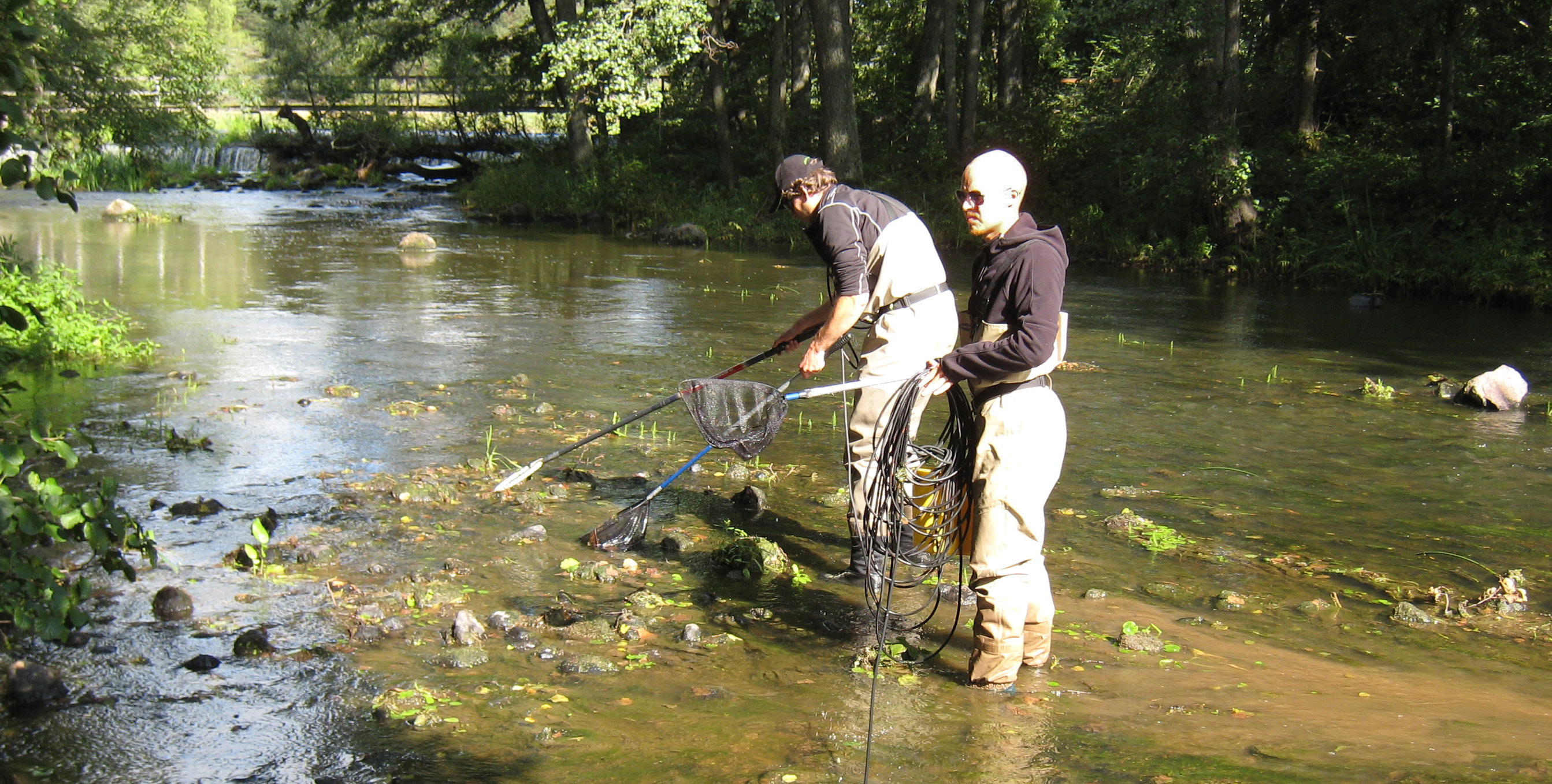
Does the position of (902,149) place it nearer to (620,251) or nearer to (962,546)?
(620,251)

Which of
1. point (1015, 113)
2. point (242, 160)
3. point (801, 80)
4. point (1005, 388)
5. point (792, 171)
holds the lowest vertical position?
point (1005, 388)

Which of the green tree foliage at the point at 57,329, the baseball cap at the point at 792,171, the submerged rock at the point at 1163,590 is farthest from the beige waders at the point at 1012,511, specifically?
the green tree foliage at the point at 57,329

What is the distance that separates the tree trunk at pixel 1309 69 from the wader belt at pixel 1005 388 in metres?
20.5

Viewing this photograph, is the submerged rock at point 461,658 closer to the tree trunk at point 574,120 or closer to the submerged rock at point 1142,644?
the submerged rock at point 1142,644

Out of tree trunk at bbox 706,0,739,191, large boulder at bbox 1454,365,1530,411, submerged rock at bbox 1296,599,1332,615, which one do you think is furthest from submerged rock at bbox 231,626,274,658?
tree trunk at bbox 706,0,739,191

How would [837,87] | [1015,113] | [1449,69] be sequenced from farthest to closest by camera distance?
[1015,113], [837,87], [1449,69]

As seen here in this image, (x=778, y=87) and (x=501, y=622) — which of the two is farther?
(x=778, y=87)

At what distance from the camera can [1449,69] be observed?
19500 mm

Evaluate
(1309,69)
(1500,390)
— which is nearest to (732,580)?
(1500,390)

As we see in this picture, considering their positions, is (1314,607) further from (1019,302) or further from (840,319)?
(840,319)

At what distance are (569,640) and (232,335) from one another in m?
8.67

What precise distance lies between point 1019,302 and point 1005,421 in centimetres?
47

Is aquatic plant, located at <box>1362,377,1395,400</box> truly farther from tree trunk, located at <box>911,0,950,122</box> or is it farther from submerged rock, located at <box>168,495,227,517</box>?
tree trunk, located at <box>911,0,950,122</box>

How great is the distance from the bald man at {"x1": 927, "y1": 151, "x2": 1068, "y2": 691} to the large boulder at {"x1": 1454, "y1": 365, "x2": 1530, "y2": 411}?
7559 mm
